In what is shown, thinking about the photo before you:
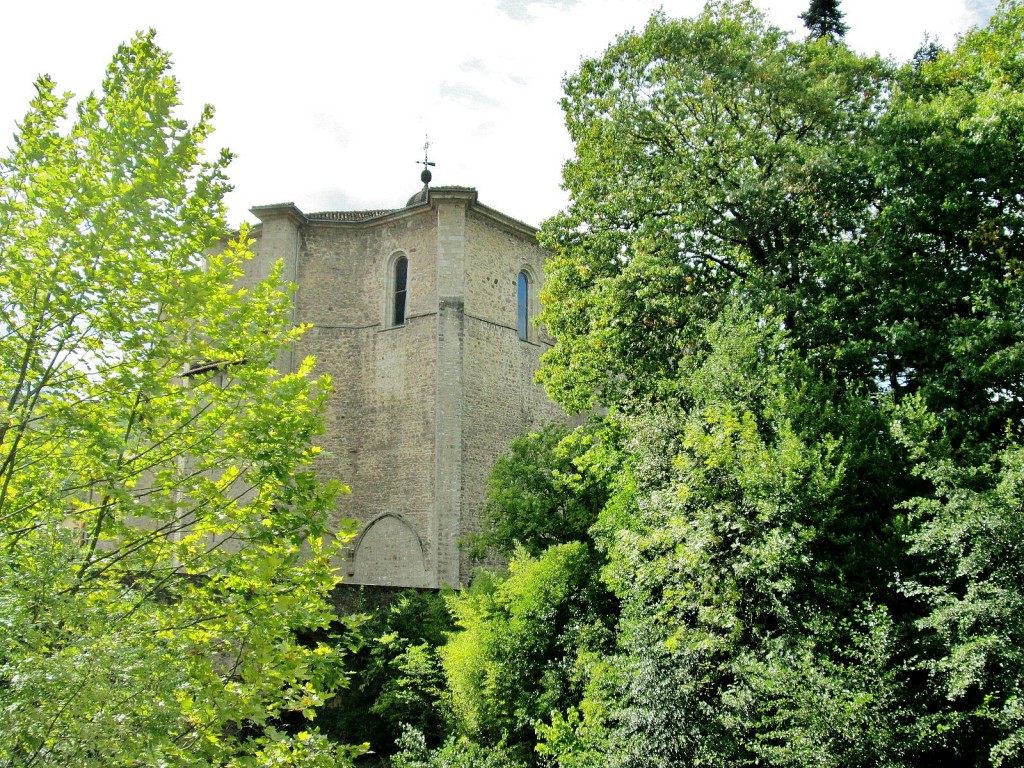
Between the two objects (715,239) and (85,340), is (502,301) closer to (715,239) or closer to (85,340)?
(715,239)

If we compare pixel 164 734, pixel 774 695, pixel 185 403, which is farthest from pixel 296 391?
pixel 774 695

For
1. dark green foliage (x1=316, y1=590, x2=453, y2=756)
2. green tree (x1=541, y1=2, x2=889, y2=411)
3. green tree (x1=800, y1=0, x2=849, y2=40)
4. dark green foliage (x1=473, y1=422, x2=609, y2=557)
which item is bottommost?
dark green foliage (x1=316, y1=590, x2=453, y2=756)

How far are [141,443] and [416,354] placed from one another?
1661 centimetres

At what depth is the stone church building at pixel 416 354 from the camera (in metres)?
21.8

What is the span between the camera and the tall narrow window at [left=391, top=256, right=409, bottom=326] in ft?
80.3

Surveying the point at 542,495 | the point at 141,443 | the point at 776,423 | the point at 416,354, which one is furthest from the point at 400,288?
the point at 141,443

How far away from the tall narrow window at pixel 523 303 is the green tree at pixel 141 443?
17883mm

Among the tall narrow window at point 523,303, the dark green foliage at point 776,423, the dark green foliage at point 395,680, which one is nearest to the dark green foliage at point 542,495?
the dark green foliage at point 776,423

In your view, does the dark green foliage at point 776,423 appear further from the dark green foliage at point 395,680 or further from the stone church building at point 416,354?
the stone church building at point 416,354

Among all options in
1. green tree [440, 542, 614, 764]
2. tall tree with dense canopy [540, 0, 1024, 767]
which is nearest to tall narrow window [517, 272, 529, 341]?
tall tree with dense canopy [540, 0, 1024, 767]

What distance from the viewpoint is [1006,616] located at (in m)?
9.01

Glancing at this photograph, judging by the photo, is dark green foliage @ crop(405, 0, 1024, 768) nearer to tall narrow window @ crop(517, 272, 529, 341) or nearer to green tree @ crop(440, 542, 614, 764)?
green tree @ crop(440, 542, 614, 764)

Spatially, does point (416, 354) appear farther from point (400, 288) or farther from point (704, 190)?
point (704, 190)

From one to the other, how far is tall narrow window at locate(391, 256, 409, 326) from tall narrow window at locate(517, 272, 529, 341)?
11.7 ft
